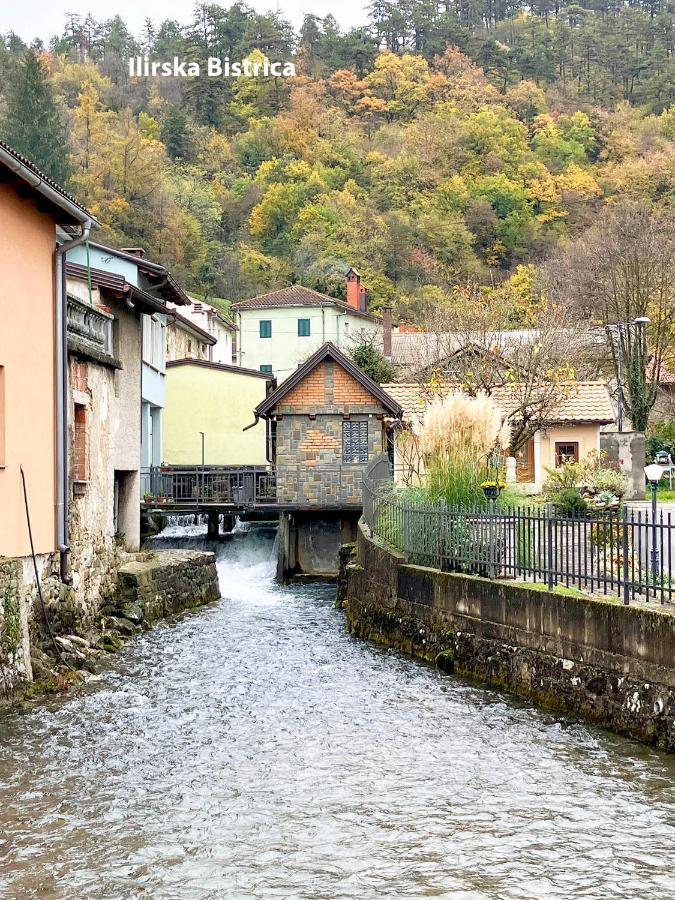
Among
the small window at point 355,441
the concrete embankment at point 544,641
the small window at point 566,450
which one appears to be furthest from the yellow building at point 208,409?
the concrete embankment at point 544,641

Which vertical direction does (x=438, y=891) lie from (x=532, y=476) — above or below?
below

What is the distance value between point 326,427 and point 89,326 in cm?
1566

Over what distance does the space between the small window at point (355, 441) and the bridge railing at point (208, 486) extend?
241 cm

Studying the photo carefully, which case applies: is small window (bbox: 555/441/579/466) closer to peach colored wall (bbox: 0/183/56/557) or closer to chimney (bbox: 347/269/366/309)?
peach colored wall (bbox: 0/183/56/557)

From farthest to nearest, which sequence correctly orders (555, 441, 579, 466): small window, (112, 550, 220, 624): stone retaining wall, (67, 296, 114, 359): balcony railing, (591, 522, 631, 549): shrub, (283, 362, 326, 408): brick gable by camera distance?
(555, 441, 579, 466): small window < (283, 362, 326, 408): brick gable < (112, 550, 220, 624): stone retaining wall < (67, 296, 114, 359): balcony railing < (591, 522, 631, 549): shrub

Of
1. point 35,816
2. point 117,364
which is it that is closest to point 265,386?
point 117,364

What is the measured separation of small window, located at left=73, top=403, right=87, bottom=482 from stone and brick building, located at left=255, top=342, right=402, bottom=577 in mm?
15099

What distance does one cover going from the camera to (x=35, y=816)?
921cm

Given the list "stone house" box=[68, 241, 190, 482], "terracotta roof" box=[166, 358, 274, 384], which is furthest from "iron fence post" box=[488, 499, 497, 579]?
"terracotta roof" box=[166, 358, 274, 384]

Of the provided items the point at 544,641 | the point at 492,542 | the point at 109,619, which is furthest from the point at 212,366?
the point at 544,641

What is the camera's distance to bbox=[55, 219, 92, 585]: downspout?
1591 cm

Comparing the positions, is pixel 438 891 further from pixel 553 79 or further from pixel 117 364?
pixel 553 79

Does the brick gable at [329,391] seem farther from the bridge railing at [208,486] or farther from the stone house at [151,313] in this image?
the stone house at [151,313]

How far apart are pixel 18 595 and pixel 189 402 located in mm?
30648
